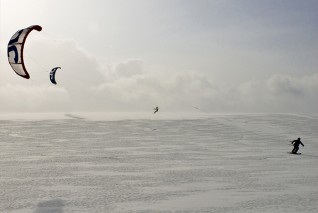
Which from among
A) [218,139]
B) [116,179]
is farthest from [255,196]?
[218,139]

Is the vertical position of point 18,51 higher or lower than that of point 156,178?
higher

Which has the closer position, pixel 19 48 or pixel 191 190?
pixel 191 190

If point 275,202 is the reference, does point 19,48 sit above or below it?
above

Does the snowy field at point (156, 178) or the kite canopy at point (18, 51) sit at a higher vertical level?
the kite canopy at point (18, 51)

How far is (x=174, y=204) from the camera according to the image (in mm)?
9344

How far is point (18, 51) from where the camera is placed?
1555 cm

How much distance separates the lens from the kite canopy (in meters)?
15.4

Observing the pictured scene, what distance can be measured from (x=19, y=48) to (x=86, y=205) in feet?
30.4

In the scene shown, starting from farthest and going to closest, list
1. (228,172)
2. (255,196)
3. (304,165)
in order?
(304,165)
(228,172)
(255,196)

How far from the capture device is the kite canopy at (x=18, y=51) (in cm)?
1537

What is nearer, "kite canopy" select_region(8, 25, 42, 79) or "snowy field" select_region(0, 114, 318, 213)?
"snowy field" select_region(0, 114, 318, 213)

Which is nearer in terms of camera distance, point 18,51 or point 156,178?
point 156,178

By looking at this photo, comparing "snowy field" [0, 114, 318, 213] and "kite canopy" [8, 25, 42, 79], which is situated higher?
"kite canopy" [8, 25, 42, 79]

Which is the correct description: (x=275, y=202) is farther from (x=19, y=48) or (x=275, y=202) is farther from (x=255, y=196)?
(x=19, y=48)
